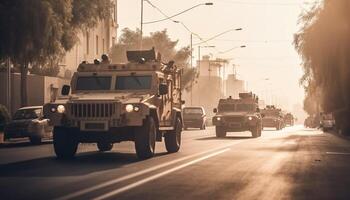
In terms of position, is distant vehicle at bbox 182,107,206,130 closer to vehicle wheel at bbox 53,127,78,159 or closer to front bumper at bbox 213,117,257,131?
front bumper at bbox 213,117,257,131

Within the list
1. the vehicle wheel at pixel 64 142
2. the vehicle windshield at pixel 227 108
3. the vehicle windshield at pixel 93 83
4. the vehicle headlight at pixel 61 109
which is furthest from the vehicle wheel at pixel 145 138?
the vehicle windshield at pixel 227 108

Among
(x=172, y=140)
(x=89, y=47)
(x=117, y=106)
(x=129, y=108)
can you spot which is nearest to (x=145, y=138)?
(x=129, y=108)

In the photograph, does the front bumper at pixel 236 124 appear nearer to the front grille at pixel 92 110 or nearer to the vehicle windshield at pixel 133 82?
the vehicle windshield at pixel 133 82

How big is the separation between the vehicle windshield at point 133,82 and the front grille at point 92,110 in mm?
1730

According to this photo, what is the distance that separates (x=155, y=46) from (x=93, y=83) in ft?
246

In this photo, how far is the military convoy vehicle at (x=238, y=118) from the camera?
33531mm

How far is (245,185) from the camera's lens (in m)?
10.8

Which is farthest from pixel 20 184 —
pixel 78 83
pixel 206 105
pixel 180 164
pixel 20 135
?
pixel 206 105

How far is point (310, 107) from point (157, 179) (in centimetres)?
14318

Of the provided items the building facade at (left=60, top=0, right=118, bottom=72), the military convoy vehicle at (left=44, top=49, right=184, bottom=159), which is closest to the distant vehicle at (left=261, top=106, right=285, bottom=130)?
the building facade at (left=60, top=0, right=118, bottom=72)

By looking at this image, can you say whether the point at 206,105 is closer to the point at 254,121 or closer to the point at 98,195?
the point at 254,121

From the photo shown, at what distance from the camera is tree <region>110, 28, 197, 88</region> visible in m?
86.3

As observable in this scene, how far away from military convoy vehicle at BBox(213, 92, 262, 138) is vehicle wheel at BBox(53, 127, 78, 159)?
58.0ft

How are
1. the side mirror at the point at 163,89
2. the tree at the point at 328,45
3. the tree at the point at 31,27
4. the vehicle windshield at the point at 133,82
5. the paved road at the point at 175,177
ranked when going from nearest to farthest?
1. the paved road at the point at 175,177
2. the side mirror at the point at 163,89
3. the vehicle windshield at the point at 133,82
4. the tree at the point at 31,27
5. the tree at the point at 328,45
